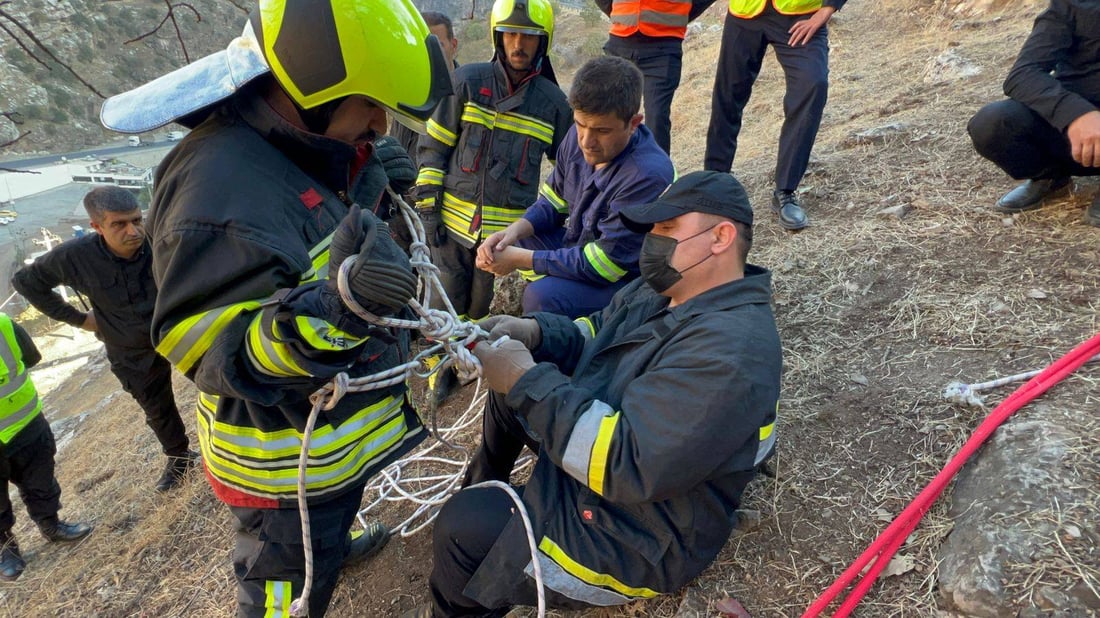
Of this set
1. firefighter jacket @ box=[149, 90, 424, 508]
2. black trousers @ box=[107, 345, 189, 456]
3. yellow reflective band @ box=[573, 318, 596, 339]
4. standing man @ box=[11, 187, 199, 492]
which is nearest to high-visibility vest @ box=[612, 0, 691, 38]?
yellow reflective band @ box=[573, 318, 596, 339]

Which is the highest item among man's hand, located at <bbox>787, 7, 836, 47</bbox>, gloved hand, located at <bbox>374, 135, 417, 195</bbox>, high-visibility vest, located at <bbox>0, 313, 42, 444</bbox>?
man's hand, located at <bbox>787, 7, 836, 47</bbox>

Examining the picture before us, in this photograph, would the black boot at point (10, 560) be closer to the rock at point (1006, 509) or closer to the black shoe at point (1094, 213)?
the rock at point (1006, 509)

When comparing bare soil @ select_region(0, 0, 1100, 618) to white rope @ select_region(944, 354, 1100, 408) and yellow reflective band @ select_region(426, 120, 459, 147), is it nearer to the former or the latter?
white rope @ select_region(944, 354, 1100, 408)

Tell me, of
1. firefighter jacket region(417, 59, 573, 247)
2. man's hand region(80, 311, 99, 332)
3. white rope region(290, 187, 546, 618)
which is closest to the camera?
white rope region(290, 187, 546, 618)

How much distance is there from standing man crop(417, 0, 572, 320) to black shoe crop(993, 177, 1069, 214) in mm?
2762

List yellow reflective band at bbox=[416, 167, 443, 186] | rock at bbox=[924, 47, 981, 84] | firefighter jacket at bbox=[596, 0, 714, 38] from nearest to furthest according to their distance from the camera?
yellow reflective band at bbox=[416, 167, 443, 186]
firefighter jacket at bbox=[596, 0, 714, 38]
rock at bbox=[924, 47, 981, 84]

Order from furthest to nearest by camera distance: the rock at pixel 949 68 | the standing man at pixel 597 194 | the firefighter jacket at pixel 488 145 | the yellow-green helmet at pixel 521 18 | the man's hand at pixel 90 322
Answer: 1. the rock at pixel 949 68
2. the man's hand at pixel 90 322
3. the firefighter jacket at pixel 488 145
4. the yellow-green helmet at pixel 521 18
5. the standing man at pixel 597 194

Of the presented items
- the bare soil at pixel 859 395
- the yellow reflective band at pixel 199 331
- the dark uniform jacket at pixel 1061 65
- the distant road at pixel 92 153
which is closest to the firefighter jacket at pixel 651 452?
the bare soil at pixel 859 395

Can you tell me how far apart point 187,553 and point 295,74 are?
10.6 ft

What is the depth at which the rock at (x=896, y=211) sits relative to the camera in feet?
13.3

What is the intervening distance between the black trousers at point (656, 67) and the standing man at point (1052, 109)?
197 cm

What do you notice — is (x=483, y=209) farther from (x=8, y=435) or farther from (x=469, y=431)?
(x=8, y=435)

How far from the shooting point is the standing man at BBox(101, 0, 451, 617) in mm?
1580

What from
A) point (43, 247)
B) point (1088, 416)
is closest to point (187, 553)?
point (1088, 416)
